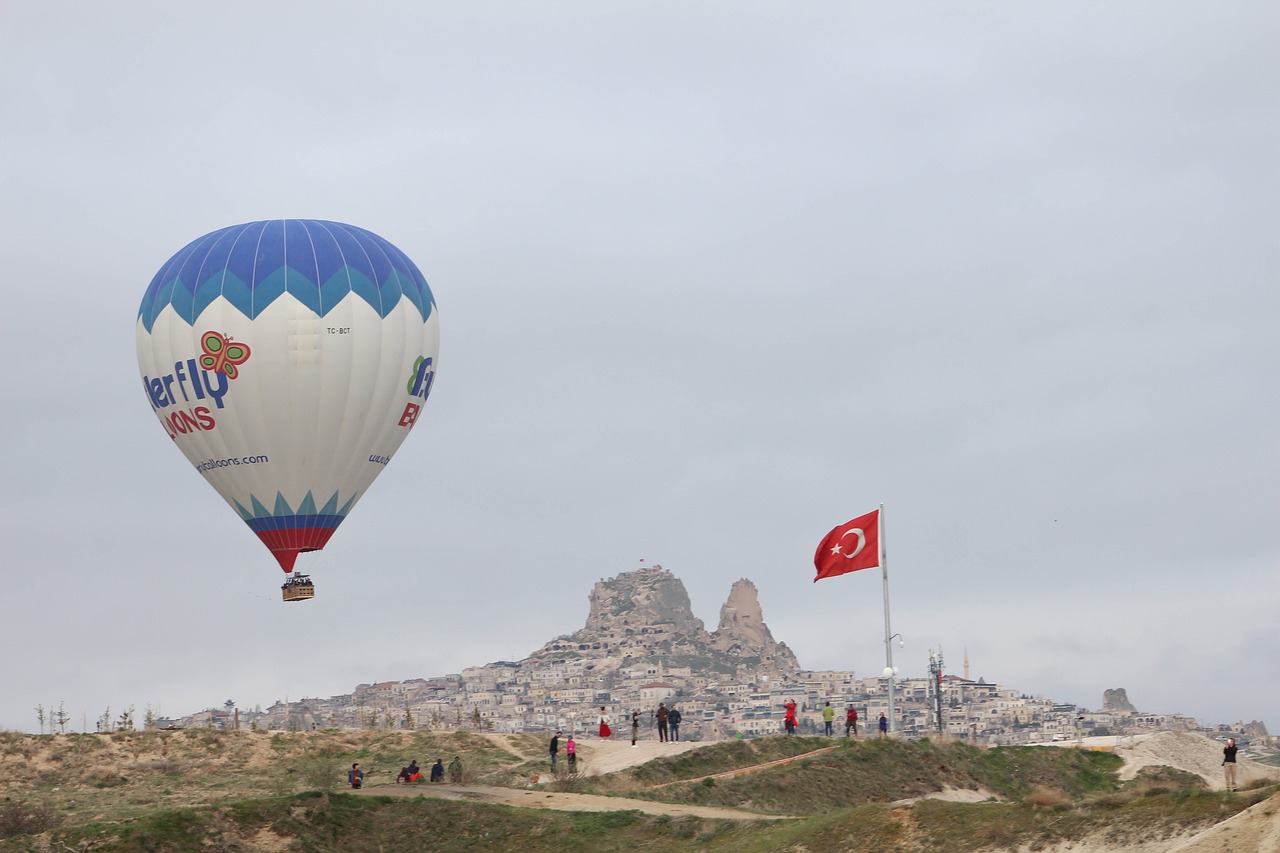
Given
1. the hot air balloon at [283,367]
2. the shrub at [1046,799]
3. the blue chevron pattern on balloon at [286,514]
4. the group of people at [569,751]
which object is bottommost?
the shrub at [1046,799]

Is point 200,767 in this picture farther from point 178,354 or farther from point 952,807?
point 952,807

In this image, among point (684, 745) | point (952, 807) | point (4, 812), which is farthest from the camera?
point (684, 745)

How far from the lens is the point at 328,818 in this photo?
44344 mm

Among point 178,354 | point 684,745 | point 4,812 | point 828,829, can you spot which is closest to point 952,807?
point 828,829

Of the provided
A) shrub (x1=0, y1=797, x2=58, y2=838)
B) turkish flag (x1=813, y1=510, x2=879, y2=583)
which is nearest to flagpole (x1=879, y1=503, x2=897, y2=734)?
turkish flag (x1=813, y1=510, x2=879, y2=583)

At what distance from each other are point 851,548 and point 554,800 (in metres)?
14.0

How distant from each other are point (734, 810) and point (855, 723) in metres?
11.3

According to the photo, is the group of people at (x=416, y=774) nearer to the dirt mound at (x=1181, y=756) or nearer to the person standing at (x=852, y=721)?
the person standing at (x=852, y=721)

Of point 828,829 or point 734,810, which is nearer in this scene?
point 828,829

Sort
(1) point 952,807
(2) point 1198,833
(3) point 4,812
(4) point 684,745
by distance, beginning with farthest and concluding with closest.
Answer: (4) point 684,745 < (3) point 4,812 < (1) point 952,807 < (2) point 1198,833

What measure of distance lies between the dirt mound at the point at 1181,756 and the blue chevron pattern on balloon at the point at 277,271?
2941 centimetres

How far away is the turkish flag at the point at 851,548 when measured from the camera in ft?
176

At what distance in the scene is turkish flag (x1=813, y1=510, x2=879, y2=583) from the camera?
5350 cm

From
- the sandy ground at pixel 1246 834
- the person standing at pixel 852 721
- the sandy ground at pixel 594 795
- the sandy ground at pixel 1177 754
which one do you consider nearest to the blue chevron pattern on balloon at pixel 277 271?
the sandy ground at pixel 594 795
